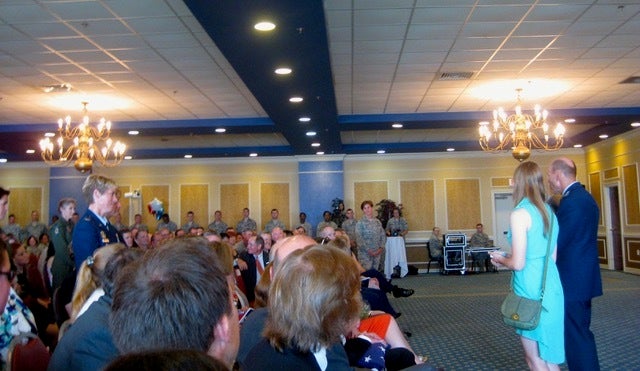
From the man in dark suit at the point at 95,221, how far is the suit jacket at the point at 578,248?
2.78 m

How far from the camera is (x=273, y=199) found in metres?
15.5

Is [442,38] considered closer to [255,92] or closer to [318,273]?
[255,92]

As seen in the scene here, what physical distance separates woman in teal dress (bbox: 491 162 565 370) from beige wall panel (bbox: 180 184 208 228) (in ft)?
42.9

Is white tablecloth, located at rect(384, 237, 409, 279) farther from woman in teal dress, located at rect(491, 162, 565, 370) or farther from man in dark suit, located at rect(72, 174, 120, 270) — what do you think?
woman in teal dress, located at rect(491, 162, 565, 370)

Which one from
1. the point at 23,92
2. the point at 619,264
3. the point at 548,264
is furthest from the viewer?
the point at 619,264

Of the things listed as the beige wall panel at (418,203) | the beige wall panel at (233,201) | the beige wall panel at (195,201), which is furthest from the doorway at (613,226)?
the beige wall panel at (195,201)

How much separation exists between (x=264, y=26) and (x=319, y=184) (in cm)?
1004

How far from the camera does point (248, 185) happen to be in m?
15.6

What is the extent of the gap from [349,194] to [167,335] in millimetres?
14414

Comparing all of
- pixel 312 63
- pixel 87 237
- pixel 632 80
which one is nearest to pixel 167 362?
pixel 87 237

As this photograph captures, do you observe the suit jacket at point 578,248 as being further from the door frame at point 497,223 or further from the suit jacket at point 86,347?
the door frame at point 497,223

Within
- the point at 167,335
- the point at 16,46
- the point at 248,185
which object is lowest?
the point at 167,335

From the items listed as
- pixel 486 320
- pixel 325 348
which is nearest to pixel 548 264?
pixel 325 348

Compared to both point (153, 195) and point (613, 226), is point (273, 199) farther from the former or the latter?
point (613, 226)
